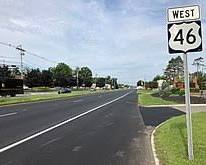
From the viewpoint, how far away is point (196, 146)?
1065 cm

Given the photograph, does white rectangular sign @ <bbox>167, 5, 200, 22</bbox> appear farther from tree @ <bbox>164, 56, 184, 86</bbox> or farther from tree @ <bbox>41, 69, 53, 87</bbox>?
tree @ <bbox>164, 56, 184, 86</bbox>

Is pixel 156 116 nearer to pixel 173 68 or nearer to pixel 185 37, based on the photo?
pixel 185 37

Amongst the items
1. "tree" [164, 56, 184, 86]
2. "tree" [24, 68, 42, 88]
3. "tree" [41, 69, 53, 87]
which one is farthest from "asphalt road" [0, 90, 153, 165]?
"tree" [164, 56, 184, 86]

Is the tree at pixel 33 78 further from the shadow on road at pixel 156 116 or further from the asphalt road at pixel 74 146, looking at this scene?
the asphalt road at pixel 74 146

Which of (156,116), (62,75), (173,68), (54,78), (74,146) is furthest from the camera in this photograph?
(62,75)

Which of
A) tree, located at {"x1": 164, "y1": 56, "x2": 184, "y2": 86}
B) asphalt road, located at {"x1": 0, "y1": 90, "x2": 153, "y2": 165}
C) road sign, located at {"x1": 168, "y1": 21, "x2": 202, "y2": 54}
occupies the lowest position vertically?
asphalt road, located at {"x1": 0, "y1": 90, "x2": 153, "y2": 165}

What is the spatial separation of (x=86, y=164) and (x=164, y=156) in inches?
76.7

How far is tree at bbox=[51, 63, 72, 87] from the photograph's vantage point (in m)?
156

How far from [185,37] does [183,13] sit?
512mm

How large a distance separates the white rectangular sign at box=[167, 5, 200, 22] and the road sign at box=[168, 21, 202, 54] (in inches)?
4.2

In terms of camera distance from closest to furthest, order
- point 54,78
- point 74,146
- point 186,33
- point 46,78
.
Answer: point 186,33, point 74,146, point 46,78, point 54,78

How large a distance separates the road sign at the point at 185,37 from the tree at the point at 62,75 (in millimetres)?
147162

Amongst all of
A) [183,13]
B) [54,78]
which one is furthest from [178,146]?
[54,78]

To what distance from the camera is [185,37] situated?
869 cm
